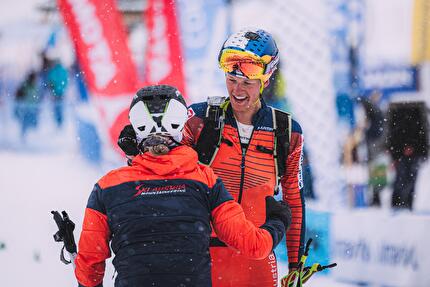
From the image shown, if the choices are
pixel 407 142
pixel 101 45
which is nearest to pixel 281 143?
pixel 407 142

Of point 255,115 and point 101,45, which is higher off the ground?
point 101,45

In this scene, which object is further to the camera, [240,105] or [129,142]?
[240,105]

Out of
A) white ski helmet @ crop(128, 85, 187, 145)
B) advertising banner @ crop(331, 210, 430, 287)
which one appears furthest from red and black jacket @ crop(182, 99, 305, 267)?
advertising banner @ crop(331, 210, 430, 287)

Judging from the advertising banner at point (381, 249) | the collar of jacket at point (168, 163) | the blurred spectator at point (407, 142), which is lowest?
the advertising banner at point (381, 249)

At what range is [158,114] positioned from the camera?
108 inches

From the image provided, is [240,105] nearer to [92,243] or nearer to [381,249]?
[92,243]

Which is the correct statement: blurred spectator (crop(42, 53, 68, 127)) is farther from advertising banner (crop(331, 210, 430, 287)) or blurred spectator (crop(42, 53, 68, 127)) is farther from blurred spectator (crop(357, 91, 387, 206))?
advertising banner (crop(331, 210, 430, 287))

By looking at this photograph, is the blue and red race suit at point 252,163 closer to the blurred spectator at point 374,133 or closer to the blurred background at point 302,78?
the blurred background at point 302,78

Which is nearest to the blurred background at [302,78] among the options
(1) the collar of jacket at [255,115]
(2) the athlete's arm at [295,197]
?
(2) the athlete's arm at [295,197]

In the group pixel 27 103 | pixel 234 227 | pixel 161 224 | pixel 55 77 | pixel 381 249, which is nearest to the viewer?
pixel 161 224

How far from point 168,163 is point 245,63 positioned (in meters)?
0.95

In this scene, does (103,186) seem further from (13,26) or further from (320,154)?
(13,26)

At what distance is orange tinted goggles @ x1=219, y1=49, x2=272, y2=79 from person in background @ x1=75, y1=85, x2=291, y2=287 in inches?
26.9

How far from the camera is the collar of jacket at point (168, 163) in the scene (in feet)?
8.64
